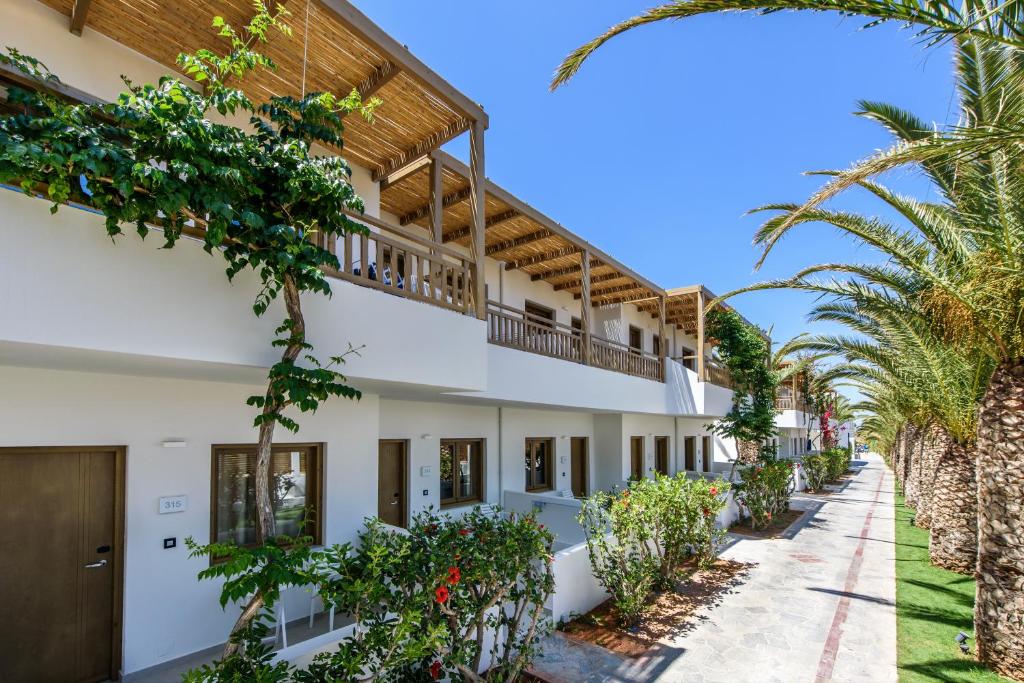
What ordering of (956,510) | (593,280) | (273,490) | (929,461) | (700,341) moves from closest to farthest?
(273,490) → (956,510) → (929,461) → (593,280) → (700,341)

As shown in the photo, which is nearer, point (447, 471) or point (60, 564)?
point (60, 564)

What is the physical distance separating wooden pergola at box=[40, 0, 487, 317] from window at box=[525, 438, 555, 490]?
7.18m

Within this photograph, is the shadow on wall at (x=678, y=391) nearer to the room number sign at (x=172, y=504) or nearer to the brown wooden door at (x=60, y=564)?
the room number sign at (x=172, y=504)

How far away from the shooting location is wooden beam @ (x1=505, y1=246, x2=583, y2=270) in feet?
39.2

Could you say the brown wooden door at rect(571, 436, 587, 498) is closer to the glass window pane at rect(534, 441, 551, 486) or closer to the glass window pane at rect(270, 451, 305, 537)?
the glass window pane at rect(534, 441, 551, 486)

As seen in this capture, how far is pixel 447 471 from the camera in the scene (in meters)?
10.9

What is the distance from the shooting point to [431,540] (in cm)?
550

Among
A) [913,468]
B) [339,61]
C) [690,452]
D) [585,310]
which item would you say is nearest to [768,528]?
[690,452]

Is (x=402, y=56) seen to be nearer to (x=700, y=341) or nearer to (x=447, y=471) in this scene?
(x=447, y=471)

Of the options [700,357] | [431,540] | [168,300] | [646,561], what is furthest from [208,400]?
[700,357]

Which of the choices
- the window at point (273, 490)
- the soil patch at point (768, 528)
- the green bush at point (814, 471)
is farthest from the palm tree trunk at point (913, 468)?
the window at point (273, 490)

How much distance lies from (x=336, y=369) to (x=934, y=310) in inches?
302

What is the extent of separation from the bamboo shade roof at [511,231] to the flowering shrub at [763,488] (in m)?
5.88

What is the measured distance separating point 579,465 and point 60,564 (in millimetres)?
12317
